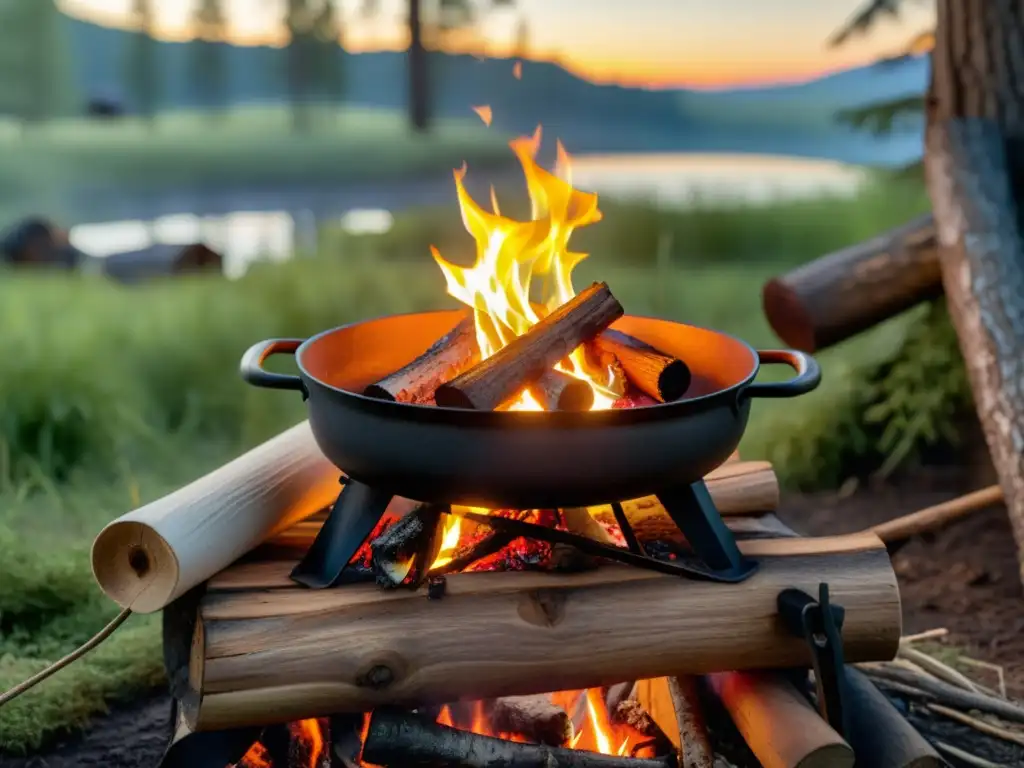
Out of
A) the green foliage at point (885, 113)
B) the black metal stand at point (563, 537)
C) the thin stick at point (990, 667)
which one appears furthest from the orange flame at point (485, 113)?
the green foliage at point (885, 113)

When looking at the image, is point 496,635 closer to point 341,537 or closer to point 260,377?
point 341,537

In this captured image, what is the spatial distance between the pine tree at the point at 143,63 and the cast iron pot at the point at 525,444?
3.97 m

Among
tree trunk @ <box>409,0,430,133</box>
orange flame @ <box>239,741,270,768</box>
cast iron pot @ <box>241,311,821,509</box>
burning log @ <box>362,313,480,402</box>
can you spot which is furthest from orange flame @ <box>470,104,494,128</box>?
tree trunk @ <box>409,0,430,133</box>

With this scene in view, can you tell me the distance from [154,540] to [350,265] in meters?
3.65

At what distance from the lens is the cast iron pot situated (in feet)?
5.09

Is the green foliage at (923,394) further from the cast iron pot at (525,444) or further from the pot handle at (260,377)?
the pot handle at (260,377)

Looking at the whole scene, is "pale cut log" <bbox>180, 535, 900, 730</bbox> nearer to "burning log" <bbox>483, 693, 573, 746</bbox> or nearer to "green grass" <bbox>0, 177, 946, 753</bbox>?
"burning log" <bbox>483, 693, 573, 746</bbox>

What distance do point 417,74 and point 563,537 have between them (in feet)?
13.6

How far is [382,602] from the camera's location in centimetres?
168

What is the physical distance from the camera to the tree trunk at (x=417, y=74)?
5254 millimetres

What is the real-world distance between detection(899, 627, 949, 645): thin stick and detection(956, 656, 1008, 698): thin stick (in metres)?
0.09

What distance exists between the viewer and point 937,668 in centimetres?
246

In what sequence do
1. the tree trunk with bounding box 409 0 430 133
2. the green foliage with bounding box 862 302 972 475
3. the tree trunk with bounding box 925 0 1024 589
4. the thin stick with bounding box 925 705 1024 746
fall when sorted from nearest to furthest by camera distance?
the thin stick with bounding box 925 705 1024 746
the tree trunk with bounding box 925 0 1024 589
the green foliage with bounding box 862 302 972 475
the tree trunk with bounding box 409 0 430 133

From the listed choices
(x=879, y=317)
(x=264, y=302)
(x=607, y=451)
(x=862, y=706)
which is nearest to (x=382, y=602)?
(x=607, y=451)
